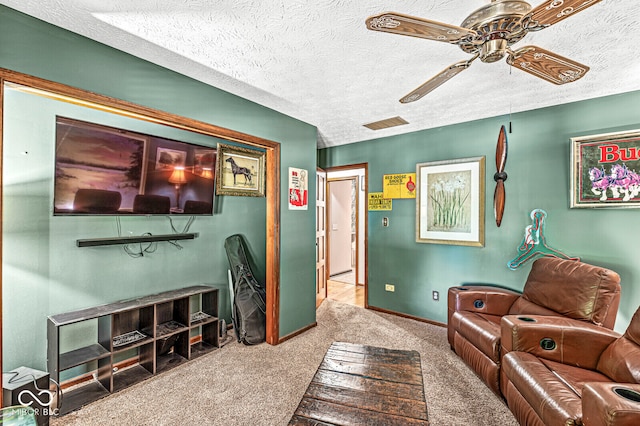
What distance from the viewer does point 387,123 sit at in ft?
11.5

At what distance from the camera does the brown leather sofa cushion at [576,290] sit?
2.09 m

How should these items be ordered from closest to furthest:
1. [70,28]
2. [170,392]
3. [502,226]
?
[70,28] → [170,392] → [502,226]

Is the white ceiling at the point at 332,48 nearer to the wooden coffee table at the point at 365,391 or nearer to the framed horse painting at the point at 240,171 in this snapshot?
the framed horse painting at the point at 240,171

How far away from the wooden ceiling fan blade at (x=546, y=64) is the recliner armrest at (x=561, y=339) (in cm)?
158

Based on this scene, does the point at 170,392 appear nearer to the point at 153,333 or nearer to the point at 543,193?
the point at 153,333

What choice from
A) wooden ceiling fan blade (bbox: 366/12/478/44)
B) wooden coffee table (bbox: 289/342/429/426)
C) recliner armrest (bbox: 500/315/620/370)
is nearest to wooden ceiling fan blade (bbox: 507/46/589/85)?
wooden ceiling fan blade (bbox: 366/12/478/44)

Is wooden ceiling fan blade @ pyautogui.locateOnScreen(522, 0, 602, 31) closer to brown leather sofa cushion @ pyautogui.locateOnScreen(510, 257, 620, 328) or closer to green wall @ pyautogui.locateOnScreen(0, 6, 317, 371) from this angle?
brown leather sofa cushion @ pyautogui.locateOnScreen(510, 257, 620, 328)

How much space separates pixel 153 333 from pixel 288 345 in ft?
4.28

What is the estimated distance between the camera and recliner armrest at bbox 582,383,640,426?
45.3 inches

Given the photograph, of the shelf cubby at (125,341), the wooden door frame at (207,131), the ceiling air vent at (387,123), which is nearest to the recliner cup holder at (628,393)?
the wooden door frame at (207,131)

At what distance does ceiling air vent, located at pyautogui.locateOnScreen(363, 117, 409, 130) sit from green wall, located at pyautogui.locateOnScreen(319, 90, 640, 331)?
40 cm

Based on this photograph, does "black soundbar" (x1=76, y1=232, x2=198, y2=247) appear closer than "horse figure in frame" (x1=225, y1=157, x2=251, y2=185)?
Yes

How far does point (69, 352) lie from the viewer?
2279 mm

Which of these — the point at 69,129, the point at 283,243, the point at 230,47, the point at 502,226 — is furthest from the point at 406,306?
the point at 69,129
